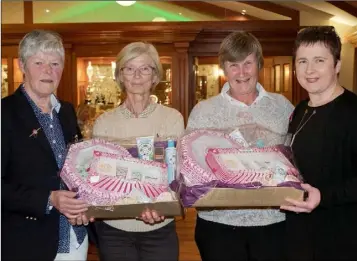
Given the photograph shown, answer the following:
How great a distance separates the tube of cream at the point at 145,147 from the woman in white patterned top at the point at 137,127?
0.18m

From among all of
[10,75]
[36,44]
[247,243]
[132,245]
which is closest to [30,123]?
[36,44]

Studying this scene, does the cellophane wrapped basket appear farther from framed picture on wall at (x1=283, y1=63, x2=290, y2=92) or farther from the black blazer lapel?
framed picture on wall at (x1=283, y1=63, x2=290, y2=92)

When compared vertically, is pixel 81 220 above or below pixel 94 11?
below

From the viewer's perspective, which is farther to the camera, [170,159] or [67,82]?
[67,82]

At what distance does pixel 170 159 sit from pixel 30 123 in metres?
0.52

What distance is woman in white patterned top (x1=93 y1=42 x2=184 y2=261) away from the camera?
6.05ft

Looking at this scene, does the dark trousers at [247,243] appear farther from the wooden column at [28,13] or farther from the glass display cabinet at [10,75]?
the wooden column at [28,13]

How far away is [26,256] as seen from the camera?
1564 millimetres

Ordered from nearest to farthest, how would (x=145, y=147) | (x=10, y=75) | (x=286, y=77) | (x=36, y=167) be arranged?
1. (x=36, y=167)
2. (x=145, y=147)
3. (x=10, y=75)
4. (x=286, y=77)

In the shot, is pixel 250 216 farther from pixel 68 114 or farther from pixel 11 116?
pixel 11 116

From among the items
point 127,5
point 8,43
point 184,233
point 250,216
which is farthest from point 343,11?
point 250,216

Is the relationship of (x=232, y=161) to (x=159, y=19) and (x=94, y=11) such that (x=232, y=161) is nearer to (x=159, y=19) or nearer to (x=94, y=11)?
(x=159, y=19)

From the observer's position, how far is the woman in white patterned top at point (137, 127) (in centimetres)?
184

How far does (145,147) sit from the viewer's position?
170cm
